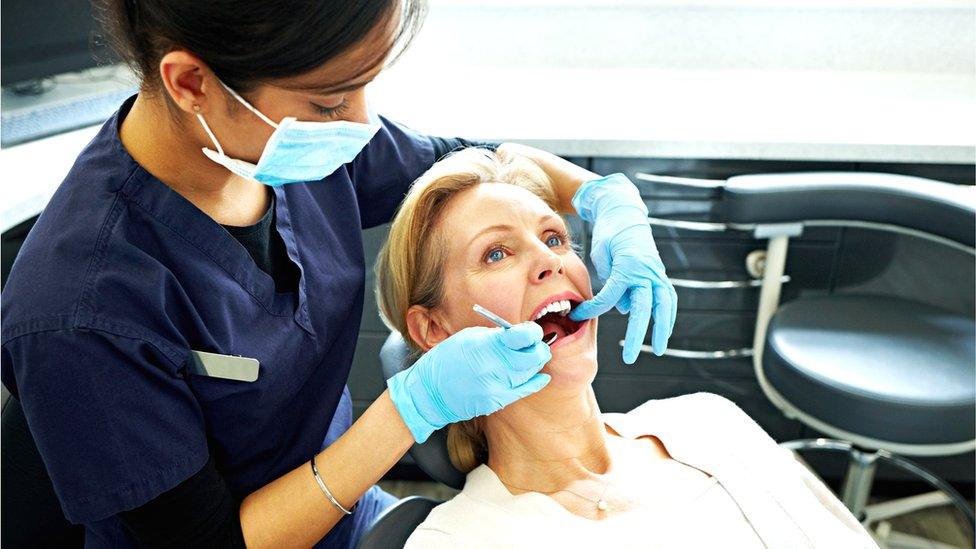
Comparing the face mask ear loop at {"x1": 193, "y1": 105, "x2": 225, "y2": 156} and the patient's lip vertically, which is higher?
the face mask ear loop at {"x1": 193, "y1": 105, "x2": 225, "y2": 156}

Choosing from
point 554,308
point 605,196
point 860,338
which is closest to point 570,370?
point 554,308

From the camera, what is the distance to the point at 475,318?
45.9 inches

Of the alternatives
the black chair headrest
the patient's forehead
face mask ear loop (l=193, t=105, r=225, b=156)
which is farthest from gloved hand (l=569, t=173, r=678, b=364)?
face mask ear loop (l=193, t=105, r=225, b=156)

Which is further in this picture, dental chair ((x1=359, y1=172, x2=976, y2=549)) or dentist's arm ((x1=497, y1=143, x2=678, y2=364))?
dental chair ((x1=359, y1=172, x2=976, y2=549))

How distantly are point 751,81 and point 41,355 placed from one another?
211 centimetres

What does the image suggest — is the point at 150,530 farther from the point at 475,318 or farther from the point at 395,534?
the point at 475,318

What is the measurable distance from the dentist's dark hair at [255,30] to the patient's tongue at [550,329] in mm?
523

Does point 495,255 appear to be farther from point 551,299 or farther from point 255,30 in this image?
→ point 255,30

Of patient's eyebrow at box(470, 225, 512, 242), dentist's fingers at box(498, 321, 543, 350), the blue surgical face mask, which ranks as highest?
the blue surgical face mask

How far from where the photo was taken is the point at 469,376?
986mm

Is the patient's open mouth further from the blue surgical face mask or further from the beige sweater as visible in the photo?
the blue surgical face mask

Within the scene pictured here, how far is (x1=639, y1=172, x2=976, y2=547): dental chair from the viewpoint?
142 cm

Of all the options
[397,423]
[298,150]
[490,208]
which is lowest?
[397,423]

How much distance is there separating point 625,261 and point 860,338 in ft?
2.48
